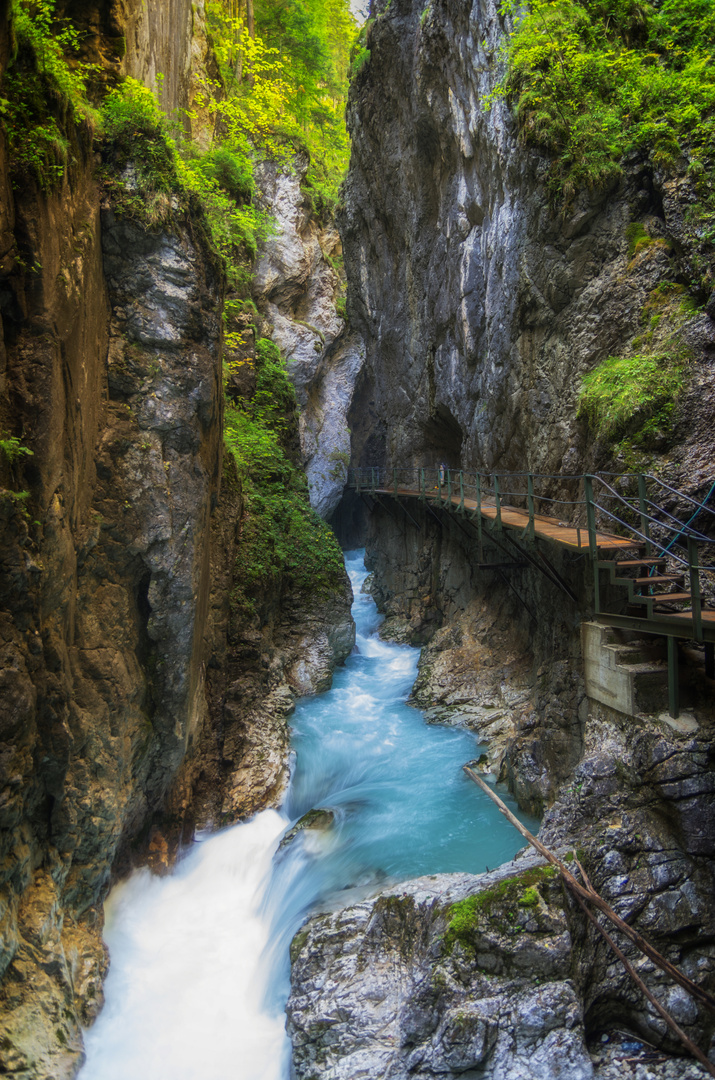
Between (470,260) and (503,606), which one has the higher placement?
(470,260)

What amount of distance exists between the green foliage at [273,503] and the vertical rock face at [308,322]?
4.38 meters

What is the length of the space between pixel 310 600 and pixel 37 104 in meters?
11.2

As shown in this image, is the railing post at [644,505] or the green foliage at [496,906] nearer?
the green foliage at [496,906]

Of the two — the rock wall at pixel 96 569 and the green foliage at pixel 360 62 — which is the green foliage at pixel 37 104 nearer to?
the rock wall at pixel 96 569

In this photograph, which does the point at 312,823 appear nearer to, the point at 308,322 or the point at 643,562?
the point at 643,562

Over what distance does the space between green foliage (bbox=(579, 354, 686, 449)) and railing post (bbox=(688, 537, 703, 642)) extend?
2.66 meters

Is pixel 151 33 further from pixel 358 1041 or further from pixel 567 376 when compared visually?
pixel 358 1041

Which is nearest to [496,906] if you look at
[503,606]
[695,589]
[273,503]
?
[695,589]

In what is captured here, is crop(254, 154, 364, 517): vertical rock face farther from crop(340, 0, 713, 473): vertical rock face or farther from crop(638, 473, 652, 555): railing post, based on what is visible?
crop(638, 473, 652, 555): railing post

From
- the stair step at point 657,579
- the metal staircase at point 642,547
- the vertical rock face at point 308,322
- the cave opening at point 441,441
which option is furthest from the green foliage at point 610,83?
the vertical rock face at point 308,322

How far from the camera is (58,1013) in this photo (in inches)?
225

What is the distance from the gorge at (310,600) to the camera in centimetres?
536

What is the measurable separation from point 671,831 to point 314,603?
33.6ft

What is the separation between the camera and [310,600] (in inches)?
599
